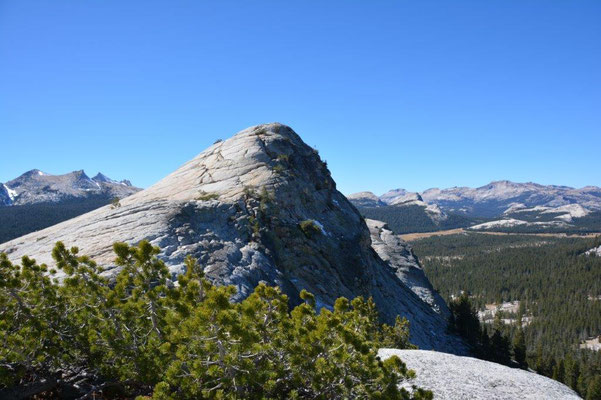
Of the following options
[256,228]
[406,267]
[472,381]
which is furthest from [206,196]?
[406,267]

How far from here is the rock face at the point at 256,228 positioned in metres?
28.2

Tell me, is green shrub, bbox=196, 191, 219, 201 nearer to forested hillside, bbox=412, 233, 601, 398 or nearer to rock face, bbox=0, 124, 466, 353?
rock face, bbox=0, 124, 466, 353

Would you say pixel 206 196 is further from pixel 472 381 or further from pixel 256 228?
pixel 472 381

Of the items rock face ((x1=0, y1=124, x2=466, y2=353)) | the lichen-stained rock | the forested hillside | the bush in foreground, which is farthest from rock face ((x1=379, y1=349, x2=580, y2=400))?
the forested hillside

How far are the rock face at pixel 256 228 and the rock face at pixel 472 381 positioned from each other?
41.3 ft

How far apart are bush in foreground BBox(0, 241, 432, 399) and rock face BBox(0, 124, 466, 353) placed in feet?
39.5

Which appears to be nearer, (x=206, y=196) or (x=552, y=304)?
(x=206, y=196)

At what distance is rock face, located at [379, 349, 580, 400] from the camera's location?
16.5 metres

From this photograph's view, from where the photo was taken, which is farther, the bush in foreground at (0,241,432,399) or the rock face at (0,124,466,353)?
the rock face at (0,124,466,353)

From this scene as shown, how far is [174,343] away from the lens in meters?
10.6

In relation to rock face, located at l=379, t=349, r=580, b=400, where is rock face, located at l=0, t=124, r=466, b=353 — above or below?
above

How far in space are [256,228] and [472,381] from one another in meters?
21.4

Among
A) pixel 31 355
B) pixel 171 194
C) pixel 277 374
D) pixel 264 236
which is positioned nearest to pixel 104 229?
pixel 171 194

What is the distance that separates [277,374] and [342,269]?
98.9 ft
